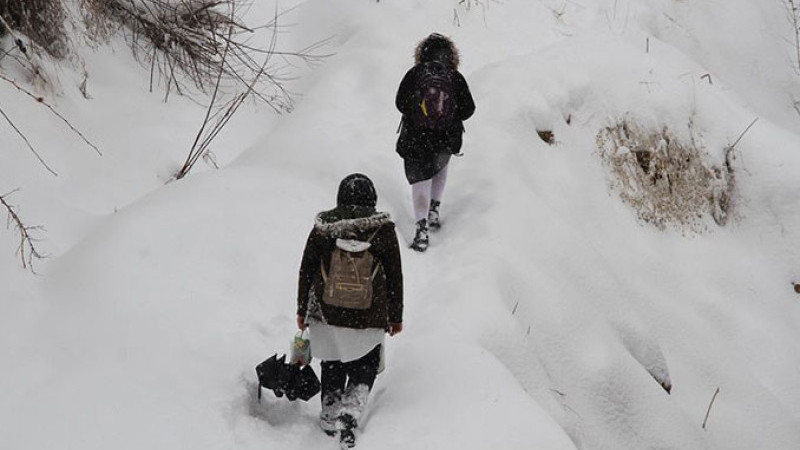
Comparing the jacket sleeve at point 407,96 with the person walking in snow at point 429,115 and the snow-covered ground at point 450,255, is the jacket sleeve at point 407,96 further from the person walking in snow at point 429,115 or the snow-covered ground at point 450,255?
the snow-covered ground at point 450,255

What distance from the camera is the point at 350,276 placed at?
3.08 metres

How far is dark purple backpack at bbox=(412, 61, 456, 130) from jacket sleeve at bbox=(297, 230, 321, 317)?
1855mm

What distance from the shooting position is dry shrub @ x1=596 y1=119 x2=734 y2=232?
688cm

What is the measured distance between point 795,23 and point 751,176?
410 cm

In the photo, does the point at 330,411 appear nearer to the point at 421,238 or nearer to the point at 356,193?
the point at 356,193

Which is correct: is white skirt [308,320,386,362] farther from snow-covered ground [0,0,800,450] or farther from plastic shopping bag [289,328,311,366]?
snow-covered ground [0,0,800,450]

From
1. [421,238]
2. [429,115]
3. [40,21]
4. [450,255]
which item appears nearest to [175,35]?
[40,21]

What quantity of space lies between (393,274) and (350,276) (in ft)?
0.77

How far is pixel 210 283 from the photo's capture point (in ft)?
13.3

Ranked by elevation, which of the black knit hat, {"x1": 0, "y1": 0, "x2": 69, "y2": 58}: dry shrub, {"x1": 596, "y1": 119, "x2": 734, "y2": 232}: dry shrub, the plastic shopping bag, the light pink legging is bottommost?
{"x1": 596, "y1": 119, "x2": 734, "y2": 232}: dry shrub

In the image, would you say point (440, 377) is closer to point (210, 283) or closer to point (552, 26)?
point (210, 283)

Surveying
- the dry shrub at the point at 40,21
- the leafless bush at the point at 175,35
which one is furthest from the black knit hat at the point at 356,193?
the dry shrub at the point at 40,21

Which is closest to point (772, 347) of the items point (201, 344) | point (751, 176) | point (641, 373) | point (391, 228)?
point (751, 176)

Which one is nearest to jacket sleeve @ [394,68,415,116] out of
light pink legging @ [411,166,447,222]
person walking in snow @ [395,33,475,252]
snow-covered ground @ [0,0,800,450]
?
person walking in snow @ [395,33,475,252]
